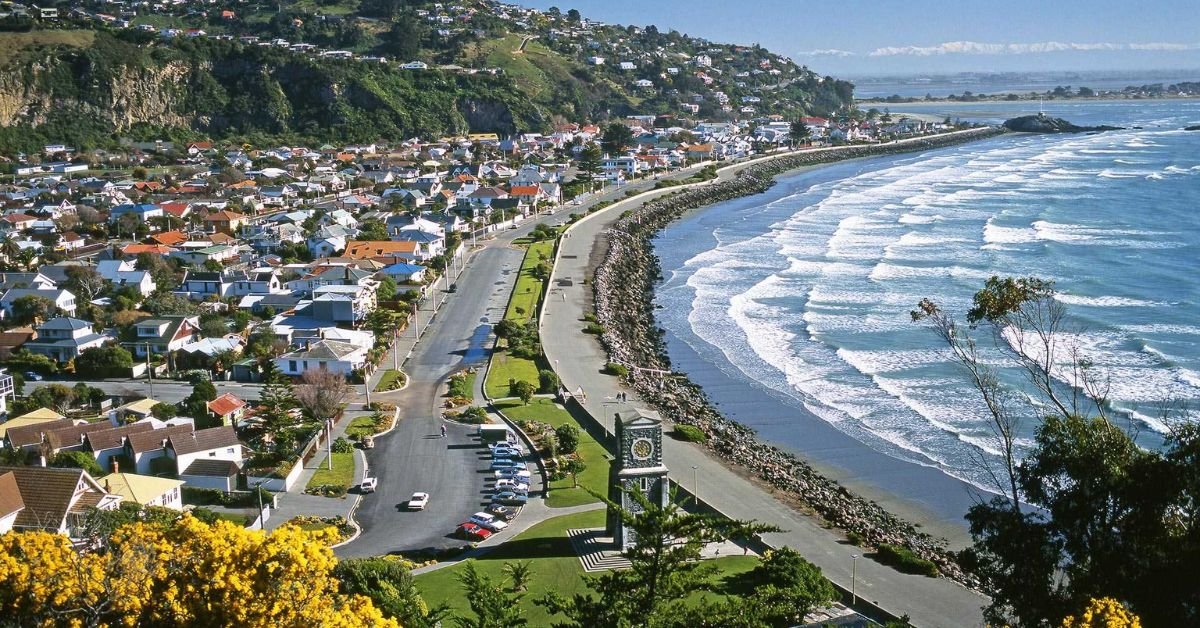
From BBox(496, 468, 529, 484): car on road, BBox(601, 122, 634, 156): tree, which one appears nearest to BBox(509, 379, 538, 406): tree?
BBox(496, 468, 529, 484): car on road

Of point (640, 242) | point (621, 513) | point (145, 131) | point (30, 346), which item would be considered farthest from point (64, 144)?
point (621, 513)

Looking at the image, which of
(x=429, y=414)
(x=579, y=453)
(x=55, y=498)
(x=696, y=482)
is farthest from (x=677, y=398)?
(x=55, y=498)

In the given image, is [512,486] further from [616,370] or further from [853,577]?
[616,370]

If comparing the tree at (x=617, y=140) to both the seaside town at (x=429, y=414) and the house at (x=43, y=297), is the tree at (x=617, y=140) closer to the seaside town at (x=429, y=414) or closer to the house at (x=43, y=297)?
the seaside town at (x=429, y=414)

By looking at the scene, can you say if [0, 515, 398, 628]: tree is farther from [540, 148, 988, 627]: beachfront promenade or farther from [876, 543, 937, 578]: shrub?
[876, 543, 937, 578]: shrub

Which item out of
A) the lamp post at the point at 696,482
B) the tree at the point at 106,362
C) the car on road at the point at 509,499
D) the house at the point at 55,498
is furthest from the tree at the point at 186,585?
the tree at the point at 106,362

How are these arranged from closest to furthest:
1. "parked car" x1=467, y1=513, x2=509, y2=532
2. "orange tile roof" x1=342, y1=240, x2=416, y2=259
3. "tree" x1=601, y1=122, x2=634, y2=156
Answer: "parked car" x1=467, y1=513, x2=509, y2=532, "orange tile roof" x1=342, y1=240, x2=416, y2=259, "tree" x1=601, y1=122, x2=634, y2=156
